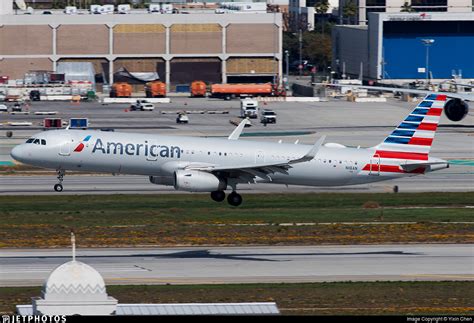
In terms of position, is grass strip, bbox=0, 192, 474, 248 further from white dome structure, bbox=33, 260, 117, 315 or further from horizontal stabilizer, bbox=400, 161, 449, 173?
white dome structure, bbox=33, 260, 117, 315

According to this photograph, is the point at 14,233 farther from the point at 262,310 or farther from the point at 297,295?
the point at 262,310

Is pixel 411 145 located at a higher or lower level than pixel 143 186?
higher

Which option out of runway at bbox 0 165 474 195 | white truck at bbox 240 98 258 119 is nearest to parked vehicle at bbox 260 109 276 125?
white truck at bbox 240 98 258 119

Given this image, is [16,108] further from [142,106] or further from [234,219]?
[234,219]

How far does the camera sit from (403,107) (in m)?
177

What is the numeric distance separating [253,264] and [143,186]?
3279 centimetres

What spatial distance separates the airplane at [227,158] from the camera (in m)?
66.1

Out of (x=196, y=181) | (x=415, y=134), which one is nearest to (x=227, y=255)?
(x=196, y=181)

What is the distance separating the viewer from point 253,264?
55.3 metres

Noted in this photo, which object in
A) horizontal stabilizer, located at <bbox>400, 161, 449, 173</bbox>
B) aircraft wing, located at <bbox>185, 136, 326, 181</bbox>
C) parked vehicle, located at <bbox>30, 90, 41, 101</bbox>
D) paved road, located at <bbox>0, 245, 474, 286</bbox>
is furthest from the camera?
parked vehicle, located at <bbox>30, 90, 41, 101</bbox>

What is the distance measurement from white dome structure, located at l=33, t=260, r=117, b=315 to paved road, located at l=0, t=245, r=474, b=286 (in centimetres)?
1960

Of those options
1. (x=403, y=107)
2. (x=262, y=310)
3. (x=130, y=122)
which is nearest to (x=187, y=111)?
(x=130, y=122)

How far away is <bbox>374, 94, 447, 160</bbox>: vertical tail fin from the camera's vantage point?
232 ft

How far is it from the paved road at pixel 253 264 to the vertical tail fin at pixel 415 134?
11.1 metres
